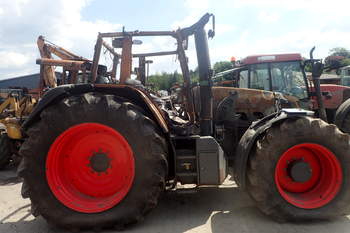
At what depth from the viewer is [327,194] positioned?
141 inches

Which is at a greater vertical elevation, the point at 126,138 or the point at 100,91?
the point at 100,91

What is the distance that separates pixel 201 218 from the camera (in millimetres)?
3682

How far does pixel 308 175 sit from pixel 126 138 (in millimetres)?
2220

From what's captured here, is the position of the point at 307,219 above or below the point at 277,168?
below

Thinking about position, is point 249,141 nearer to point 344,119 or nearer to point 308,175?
point 308,175

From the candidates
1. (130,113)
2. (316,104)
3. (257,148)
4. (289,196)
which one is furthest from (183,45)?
(316,104)

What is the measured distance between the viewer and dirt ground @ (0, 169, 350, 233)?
133 inches

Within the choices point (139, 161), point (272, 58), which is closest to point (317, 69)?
point (272, 58)

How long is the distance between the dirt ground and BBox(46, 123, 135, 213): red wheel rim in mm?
444

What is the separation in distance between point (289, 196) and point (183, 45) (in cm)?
247

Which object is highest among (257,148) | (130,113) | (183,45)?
(183,45)

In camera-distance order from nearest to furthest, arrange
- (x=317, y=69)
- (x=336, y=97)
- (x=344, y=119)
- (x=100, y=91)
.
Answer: (x=100, y=91) < (x=317, y=69) < (x=344, y=119) < (x=336, y=97)

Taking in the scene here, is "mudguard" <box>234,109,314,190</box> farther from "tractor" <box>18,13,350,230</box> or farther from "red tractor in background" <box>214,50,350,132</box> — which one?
"red tractor in background" <box>214,50,350,132</box>

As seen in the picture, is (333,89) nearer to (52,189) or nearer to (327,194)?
(327,194)
